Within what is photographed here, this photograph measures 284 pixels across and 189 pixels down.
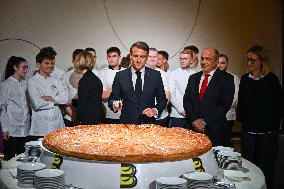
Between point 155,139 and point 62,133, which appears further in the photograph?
point 62,133

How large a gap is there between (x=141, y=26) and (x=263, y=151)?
2.44 m

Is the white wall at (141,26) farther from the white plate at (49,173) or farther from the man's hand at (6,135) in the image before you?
the white plate at (49,173)

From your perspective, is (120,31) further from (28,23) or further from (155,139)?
(155,139)

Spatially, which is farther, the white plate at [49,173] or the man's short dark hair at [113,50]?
the man's short dark hair at [113,50]

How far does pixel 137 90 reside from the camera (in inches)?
197

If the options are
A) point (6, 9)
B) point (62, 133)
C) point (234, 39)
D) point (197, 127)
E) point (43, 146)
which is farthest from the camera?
point (234, 39)

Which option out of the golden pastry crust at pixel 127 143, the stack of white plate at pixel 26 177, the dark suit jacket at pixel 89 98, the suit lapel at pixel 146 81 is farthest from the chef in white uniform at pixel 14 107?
the stack of white plate at pixel 26 177

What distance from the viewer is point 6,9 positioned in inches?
219

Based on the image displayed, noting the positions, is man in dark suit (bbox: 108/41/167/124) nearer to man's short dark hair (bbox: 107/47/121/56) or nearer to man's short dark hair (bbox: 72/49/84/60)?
man's short dark hair (bbox: 107/47/121/56)

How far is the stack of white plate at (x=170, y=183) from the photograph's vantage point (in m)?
2.56

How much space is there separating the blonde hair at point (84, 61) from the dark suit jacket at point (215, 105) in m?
1.49

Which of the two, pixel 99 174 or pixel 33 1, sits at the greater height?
pixel 33 1

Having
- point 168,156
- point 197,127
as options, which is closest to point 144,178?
point 168,156

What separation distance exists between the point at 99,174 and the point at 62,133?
0.95 meters
